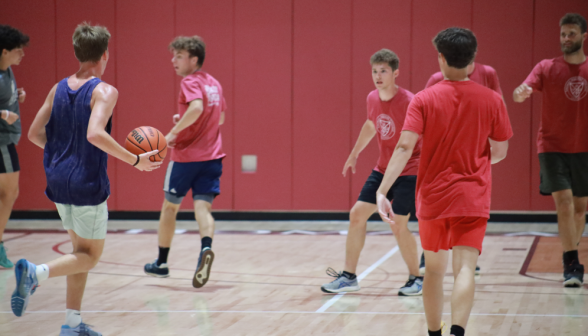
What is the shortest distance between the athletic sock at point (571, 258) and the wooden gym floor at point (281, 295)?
18 cm

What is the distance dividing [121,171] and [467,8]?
4748 millimetres

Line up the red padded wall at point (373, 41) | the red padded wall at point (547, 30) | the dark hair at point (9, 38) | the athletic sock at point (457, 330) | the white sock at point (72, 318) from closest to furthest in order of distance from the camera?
the athletic sock at point (457, 330)
the white sock at point (72, 318)
the dark hair at point (9, 38)
the red padded wall at point (547, 30)
the red padded wall at point (373, 41)

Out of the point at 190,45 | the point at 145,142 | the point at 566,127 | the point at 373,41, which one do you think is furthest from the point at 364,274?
the point at 373,41

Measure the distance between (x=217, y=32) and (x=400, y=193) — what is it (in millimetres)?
4644

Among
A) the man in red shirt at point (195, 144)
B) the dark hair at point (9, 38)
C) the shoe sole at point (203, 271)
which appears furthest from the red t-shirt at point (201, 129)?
the dark hair at point (9, 38)

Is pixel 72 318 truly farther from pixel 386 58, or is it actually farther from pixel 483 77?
pixel 483 77

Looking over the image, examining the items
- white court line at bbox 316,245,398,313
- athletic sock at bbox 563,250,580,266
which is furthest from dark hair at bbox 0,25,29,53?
athletic sock at bbox 563,250,580,266

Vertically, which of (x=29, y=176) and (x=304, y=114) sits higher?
(x=304, y=114)

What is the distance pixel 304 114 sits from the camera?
864 centimetres

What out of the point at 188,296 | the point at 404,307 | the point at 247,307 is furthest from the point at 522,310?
the point at 188,296

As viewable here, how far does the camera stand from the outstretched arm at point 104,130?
327cm

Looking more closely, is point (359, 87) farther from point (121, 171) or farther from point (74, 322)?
point (74, 322)

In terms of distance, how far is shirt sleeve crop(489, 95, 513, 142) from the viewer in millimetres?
3148

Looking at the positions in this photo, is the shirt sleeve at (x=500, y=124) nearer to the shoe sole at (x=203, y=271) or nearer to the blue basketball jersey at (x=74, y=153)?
the blue basketball jersey at (x=74, y=153)
